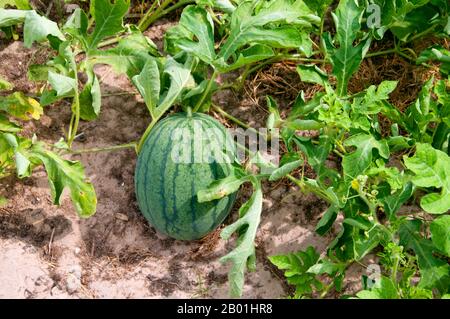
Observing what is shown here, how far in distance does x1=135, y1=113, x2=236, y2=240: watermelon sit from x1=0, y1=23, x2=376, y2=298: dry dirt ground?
219 mm

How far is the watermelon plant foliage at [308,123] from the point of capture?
2496 mm

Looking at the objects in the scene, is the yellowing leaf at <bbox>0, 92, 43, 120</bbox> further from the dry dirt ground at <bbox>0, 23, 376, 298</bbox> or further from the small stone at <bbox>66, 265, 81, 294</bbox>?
the small stone at <bbox>66, 265, 81, 294</bbox>

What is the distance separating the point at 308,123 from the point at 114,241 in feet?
3.18

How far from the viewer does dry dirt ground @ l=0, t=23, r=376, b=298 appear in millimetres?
2814

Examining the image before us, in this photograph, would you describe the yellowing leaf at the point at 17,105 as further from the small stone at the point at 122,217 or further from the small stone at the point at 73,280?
the small stone at the point at 73,280

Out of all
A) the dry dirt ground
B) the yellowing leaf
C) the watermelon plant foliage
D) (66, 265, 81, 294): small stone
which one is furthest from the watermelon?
the yellowing leaf

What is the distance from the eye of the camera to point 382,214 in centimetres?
296

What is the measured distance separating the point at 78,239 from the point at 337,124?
1205 millimetres

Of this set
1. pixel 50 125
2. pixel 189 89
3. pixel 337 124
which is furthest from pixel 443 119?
pixel 50 125

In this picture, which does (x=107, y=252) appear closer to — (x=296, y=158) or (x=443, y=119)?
(x=296, y=158)

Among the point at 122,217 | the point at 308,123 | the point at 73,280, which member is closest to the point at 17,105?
the point at 122,217

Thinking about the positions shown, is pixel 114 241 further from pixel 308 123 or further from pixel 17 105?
pixel 308 123

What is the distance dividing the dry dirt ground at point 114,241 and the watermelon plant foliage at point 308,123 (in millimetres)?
101

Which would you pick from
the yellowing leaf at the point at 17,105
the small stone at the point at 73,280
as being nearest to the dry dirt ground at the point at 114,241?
the small stone at the point at 73,280
